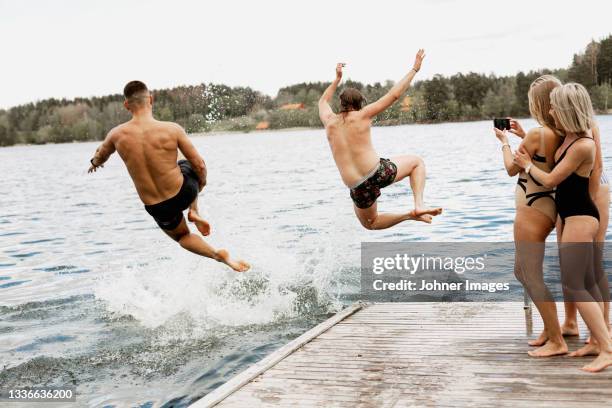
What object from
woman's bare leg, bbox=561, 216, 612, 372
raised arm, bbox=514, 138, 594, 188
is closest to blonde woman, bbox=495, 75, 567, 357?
raised arm, bbox=514, 138, 594, 188

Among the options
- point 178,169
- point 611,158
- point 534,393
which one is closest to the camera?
point 534,393

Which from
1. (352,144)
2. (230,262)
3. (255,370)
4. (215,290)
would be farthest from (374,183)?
(215,290)

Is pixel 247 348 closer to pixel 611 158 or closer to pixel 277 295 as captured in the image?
pixel 277 295

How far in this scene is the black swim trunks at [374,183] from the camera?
7.61m

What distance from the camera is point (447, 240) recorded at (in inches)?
728

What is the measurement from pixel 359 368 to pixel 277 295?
555 centimetres

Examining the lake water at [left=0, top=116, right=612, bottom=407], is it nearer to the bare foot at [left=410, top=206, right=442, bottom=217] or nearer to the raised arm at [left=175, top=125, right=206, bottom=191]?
the raised arm at [left=175, top=125, right=206, bottom=191]

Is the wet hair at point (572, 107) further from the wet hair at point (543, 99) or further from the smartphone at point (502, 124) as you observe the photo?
the smartphone at point (502, 124)

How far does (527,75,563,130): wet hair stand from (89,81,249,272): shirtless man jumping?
10.3 ft

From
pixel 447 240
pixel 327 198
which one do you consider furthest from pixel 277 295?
pixel 327 198

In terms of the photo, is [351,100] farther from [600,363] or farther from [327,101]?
[600,363]

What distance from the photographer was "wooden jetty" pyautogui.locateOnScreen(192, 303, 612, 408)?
540cm

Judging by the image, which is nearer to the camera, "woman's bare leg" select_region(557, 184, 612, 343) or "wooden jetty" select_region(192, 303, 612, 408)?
"wooden jetty" select_region(192, 303, 612, 408)

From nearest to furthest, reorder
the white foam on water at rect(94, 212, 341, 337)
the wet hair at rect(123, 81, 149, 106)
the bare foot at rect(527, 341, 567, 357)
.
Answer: the bare foot at rect(527, 341, 567, 357) → the wet hair at rect(123, 81, 149, 106) → the white foam on water at rect(94, 212, 341, 337)
